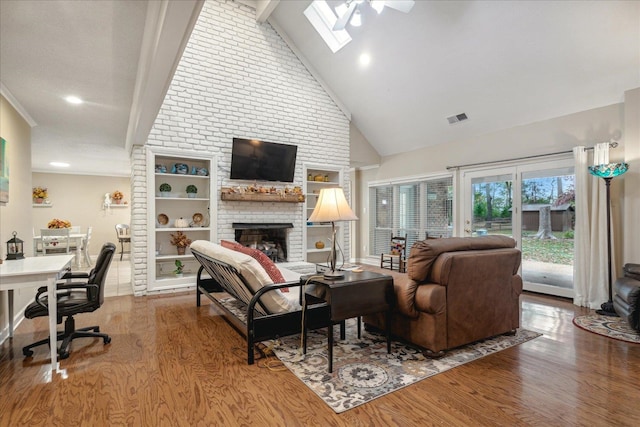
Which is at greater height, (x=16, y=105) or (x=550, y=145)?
(x=16, y=105)

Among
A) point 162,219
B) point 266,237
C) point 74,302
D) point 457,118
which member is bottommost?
point 74,302

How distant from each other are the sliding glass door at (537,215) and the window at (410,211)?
84cm

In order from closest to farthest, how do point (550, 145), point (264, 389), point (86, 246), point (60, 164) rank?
point (264, 389), point (550, 145), point (86, 246), point (60, 164)

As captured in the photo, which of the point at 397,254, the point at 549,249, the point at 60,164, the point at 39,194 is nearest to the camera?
the point at 549,249

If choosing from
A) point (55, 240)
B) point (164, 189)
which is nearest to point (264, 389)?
point (164, 189)

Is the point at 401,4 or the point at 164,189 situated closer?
the point at 401,4

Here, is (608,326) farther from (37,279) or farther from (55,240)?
(55,240)

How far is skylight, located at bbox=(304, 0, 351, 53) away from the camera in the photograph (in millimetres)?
5699

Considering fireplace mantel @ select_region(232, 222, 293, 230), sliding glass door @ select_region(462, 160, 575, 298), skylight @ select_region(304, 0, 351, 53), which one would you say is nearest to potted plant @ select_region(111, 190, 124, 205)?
fireplace mantel @ select_region(232, 222, 293, 230)

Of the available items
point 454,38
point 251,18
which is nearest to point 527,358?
point 454,38

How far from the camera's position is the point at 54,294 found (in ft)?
8.14

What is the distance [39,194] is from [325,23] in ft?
26.8

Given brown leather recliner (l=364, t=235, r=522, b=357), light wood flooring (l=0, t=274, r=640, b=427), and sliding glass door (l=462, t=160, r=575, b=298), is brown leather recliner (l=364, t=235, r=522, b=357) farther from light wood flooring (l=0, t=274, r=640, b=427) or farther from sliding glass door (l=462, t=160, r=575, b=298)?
sliding glass door (l=462, t=160, r=575, b=298)

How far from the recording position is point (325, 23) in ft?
19.2
